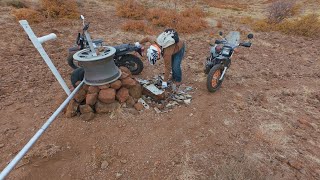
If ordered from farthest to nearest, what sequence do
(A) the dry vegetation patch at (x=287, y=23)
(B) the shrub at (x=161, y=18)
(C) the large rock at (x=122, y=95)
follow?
(B) the shrub at (x=161, y=18), (A) the dry vegetation patch at (x=287, y=23), (C) the large rock at (x=122, y=95)

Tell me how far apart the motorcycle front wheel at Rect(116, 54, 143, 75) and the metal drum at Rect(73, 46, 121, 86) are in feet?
3.80

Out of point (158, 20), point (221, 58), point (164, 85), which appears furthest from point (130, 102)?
point (158, 20)

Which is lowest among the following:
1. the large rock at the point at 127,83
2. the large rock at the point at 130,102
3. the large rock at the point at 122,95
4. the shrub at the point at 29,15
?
the large rock at the point at 130,102

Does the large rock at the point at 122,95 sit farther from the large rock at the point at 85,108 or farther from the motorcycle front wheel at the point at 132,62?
the motorcycle front wheel at the point at 132,62

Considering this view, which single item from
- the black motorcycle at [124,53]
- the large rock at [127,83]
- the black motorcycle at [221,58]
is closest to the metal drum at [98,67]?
the large rock at [127,83]

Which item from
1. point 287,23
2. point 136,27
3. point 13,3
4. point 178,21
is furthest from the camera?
point 13,3

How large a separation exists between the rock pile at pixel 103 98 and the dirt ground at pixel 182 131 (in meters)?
0.14

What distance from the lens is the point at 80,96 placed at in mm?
3939

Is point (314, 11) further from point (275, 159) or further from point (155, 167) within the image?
point (155, 167)

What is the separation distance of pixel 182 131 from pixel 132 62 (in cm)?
233

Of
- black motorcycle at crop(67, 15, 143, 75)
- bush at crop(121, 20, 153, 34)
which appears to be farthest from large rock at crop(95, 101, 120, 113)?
bush at crop(121, 20, 153, 34)

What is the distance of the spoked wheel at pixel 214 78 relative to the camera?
4.61 meters

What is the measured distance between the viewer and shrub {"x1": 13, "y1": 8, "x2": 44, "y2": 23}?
864 centimetres

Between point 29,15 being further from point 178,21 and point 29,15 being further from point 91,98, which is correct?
point 91,98
